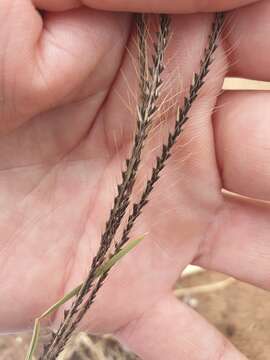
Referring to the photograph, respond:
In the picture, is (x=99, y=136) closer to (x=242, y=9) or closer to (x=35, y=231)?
(x=35, y=231)

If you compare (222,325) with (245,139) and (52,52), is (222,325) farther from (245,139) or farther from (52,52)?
(52,52)

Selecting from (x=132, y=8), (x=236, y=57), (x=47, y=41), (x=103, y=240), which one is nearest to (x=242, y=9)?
(x=236, y=57)

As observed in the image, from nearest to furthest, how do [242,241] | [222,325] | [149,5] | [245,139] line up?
[149,5]
[245,139]
[242,241]
[222,325]

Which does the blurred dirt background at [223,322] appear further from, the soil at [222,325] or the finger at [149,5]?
the finger at [149,5]

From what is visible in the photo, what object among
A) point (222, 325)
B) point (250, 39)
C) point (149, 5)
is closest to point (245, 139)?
point (250, 39)

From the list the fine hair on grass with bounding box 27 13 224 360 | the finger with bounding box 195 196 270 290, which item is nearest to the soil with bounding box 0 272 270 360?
the finger with bounding box 195 196 270 290

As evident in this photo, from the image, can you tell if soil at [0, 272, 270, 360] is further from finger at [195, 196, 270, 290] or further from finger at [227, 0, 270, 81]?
finger at [227, 0, 270, 81]

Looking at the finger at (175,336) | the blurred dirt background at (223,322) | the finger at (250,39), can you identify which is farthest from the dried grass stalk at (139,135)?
the blurred dirt background at (223,322)
